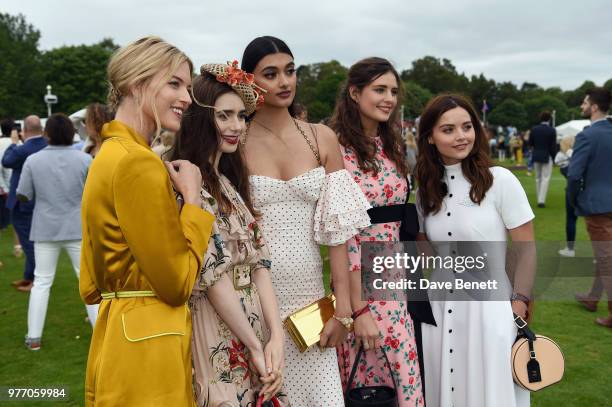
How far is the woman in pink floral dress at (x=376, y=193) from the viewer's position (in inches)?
120

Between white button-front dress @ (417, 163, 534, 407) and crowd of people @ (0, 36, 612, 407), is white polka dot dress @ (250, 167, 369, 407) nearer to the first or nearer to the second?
crowd of people @ (0, 36, 612, 407)

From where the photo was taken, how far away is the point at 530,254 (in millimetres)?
3111

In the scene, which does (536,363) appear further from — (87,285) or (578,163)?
(578,163)

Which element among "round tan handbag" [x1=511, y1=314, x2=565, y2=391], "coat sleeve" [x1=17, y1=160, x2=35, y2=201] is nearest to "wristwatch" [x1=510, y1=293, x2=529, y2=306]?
"round tan handbag" [x1=511, y1=314, x2=565, y2=391]

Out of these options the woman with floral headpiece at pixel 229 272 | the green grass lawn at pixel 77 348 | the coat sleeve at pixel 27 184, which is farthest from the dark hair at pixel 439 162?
the coat sleeve at pixel 27 184

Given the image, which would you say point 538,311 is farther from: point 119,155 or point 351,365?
point 119,155

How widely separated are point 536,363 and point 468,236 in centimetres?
77

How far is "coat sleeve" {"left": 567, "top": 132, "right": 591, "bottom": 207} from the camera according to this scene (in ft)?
21.0

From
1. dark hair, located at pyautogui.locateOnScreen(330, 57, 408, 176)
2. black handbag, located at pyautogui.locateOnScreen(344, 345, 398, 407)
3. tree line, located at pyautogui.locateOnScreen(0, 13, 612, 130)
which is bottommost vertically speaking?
black handbag, located at pyautogui.locateOnScreen(344, 345, 398, 407)

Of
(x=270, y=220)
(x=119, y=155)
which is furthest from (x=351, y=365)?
(x=119, y=155)

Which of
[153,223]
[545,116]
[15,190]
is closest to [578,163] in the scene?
[153,223]

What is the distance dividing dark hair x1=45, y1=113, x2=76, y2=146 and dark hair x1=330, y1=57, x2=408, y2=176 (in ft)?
12.7

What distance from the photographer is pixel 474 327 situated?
3076 mm

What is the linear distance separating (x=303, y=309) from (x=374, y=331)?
1.49 feet
